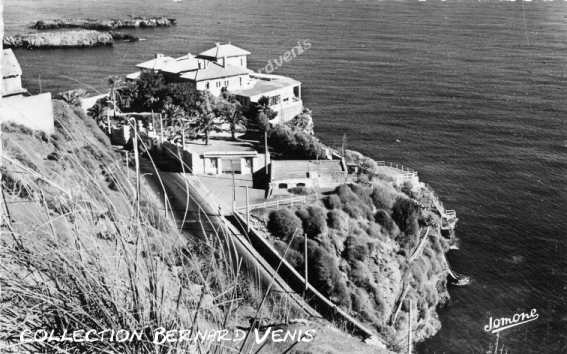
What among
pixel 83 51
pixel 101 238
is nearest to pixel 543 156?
pixel 101 238

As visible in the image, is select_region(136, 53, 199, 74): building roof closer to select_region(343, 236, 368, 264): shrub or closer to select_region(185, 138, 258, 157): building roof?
select_region(185, 138, 258, 157): building roof

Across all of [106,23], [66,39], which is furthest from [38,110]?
[106,23]

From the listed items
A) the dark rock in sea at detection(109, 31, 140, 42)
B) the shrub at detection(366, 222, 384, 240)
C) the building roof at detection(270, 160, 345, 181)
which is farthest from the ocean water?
the building roof at detection(270, 160, 345, 181)

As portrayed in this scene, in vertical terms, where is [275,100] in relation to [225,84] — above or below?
below

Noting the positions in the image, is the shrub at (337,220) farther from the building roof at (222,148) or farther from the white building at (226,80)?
the white building at (226,80)

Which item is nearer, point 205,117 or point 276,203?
point 276,203

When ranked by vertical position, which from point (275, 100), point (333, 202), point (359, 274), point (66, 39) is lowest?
point (359, 274)

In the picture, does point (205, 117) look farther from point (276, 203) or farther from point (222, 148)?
point (276, 203)

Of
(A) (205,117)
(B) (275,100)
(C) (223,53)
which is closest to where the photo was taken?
(A) (205,117)
